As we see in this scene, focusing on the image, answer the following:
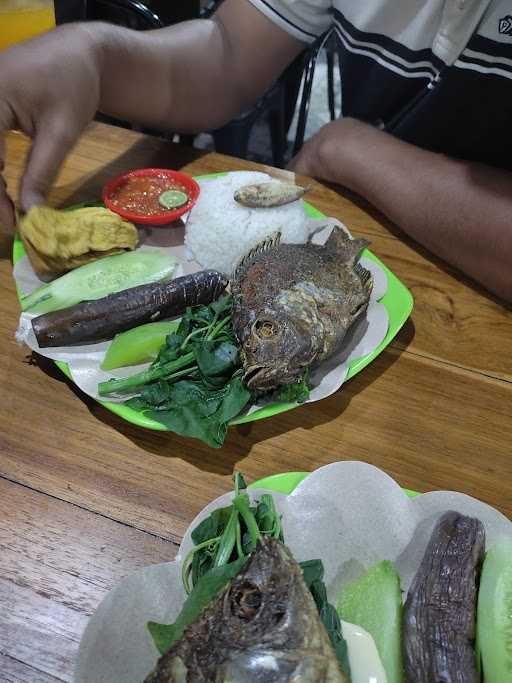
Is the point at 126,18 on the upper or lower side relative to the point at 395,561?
upper

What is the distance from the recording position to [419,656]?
1133 millimetres

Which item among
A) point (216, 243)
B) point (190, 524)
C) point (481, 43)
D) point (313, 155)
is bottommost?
point (190, 524)

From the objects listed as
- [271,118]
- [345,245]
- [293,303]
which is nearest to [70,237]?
[293,303]

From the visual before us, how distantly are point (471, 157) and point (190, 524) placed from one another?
1840 mm

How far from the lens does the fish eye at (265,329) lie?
162 centimetres

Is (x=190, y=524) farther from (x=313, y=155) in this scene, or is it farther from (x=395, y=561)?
(x=313, y=155)

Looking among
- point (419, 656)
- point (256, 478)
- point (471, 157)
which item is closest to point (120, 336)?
point (256, 478)

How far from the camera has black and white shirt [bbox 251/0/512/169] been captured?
6.73ft

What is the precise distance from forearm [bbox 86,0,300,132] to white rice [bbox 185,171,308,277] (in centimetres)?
64

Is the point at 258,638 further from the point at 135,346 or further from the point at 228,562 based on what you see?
the point at 135,346

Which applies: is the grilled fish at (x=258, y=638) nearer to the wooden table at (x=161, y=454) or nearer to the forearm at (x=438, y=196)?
the wooden table at (x=161, y=454)

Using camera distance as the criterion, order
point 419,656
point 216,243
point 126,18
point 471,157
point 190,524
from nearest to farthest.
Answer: point 419,656, point 190,524, point 216,243, point 471,157, point 126,18

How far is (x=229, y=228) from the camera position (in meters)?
2.05

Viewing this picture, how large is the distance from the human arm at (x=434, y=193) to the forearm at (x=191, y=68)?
0.58 m
